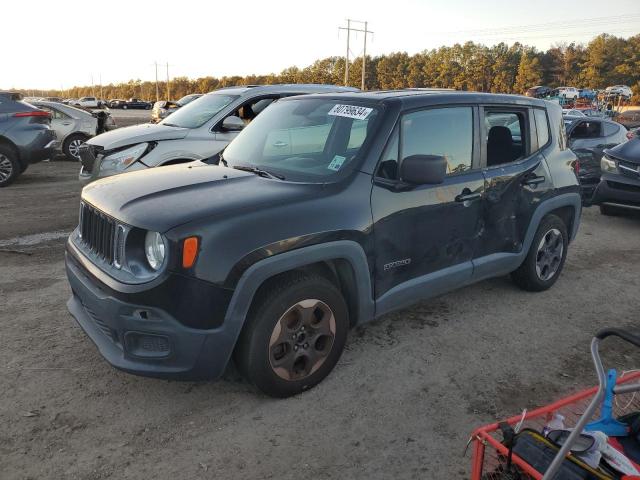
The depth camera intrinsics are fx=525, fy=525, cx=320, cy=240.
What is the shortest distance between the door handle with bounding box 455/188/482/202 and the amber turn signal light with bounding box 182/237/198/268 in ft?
6.68

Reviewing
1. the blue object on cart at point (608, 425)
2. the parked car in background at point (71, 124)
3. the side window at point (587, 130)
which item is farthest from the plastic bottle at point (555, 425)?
the parked car in background at point (71, 124)

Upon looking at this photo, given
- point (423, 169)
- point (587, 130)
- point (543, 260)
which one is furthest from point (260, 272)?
point (587, 130)

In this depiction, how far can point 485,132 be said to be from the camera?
4.16m

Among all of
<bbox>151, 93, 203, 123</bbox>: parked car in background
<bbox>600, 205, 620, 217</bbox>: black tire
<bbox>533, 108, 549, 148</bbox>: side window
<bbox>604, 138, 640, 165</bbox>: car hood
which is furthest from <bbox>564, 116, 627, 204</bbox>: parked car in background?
<bbox>151, 93, 203, 123</bbox>: parked car in background

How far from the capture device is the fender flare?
9.09 feet

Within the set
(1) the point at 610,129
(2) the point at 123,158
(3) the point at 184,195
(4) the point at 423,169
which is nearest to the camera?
(3) the point at 184,195

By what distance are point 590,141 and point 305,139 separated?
8.64 m

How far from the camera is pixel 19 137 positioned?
1002 centimetres

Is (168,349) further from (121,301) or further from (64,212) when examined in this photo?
(64,212)

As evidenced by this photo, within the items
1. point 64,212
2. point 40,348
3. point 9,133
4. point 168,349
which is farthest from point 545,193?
point 9,133

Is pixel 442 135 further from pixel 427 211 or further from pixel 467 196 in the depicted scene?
pixel 427 211

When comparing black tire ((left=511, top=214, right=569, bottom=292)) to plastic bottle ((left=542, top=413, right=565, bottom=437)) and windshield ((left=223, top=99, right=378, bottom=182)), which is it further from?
plastic bottle ((left=542, top=413, right=565, bottom=437))

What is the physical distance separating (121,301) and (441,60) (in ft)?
326

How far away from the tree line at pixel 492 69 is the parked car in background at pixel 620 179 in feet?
228
